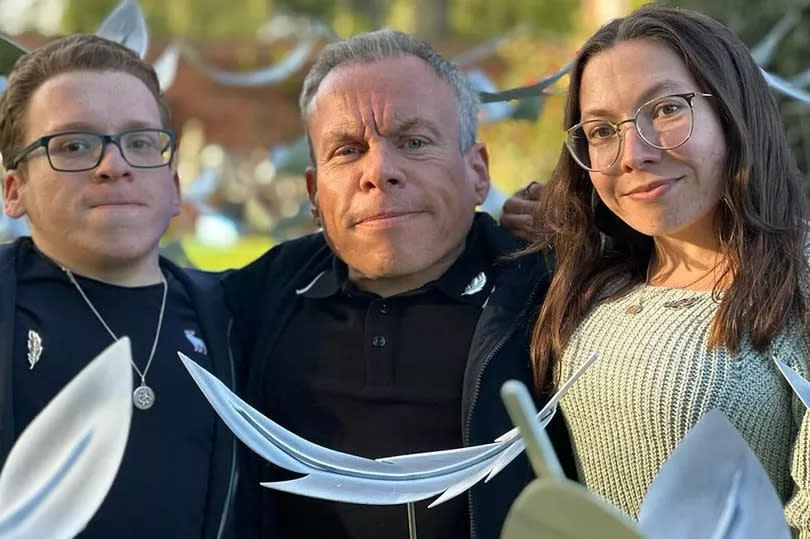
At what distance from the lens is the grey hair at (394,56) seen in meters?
2.15

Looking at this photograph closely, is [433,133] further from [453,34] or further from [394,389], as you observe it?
[453,34]

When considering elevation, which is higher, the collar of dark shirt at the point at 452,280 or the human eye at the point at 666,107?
the human eye at the point at 666,107

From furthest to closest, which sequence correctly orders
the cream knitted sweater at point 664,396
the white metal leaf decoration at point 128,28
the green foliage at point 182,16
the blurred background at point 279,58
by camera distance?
the green foliage at point 182,16
the blurred background at point 279,58
the white metal leaf decoration at point 128,28
the cream knitted sweater at point 664,396

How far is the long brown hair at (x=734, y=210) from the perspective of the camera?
1620 millimetres

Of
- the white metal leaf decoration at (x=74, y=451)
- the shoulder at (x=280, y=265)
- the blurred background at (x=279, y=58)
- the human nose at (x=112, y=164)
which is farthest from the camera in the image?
the blurred background at (x=279, y=58)

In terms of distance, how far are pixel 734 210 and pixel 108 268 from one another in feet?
3.72

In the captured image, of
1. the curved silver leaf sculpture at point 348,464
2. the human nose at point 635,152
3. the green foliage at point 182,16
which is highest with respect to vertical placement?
the green foliage at point 182,16

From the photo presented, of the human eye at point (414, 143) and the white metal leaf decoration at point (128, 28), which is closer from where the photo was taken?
the human eye at point (414, 143)

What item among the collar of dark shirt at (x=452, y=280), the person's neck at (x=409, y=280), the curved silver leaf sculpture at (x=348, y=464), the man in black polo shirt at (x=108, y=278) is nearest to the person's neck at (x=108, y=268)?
the man in black polo shirt at (x=108, y=278)

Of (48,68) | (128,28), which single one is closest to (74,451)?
(48,68)

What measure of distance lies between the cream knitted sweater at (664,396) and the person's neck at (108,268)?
0.84 metres

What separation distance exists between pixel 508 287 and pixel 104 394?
1185 mm

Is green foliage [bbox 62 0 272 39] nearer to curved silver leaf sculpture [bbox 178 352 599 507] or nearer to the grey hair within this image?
the grey hair

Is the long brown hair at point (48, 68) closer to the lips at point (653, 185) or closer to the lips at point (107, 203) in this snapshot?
the lips at point (107, 203)
